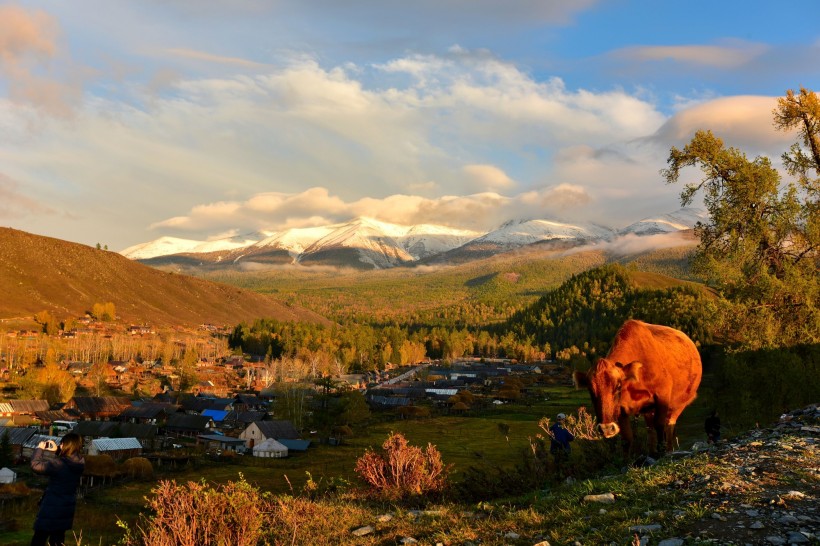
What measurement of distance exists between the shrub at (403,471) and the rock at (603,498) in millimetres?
6265

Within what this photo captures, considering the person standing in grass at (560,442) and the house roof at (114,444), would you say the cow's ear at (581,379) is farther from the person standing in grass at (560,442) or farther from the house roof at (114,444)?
the house roof at (114,444)

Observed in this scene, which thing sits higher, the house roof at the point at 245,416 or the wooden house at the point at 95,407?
the wooden house at the point at 95,407

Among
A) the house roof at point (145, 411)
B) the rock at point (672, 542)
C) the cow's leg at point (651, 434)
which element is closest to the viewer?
the rock at point (672, 542)

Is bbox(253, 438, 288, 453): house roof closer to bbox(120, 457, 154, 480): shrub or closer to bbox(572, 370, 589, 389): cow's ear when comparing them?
bbox(120, 457, 154, 480): shrub

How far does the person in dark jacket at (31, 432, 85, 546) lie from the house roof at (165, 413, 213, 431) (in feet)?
291

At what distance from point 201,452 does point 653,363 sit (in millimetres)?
74091

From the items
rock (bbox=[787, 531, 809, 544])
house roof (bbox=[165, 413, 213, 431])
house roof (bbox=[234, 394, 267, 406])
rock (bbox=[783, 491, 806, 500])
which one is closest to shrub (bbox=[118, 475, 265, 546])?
rock (bbox=[787, 531, 809, 544])

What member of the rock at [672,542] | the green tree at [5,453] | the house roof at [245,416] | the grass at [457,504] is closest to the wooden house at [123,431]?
the grass at [457,504]

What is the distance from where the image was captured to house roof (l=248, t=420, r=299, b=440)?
80500 millimetres

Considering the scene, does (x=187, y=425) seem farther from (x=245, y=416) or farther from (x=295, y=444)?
(x=295, y=444)

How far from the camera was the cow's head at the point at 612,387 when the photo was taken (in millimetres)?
11328

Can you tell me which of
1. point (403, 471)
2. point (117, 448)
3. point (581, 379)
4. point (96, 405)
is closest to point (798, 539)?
point (581, 379)

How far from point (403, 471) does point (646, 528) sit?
29.0ft

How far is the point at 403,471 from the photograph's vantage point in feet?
50.6
